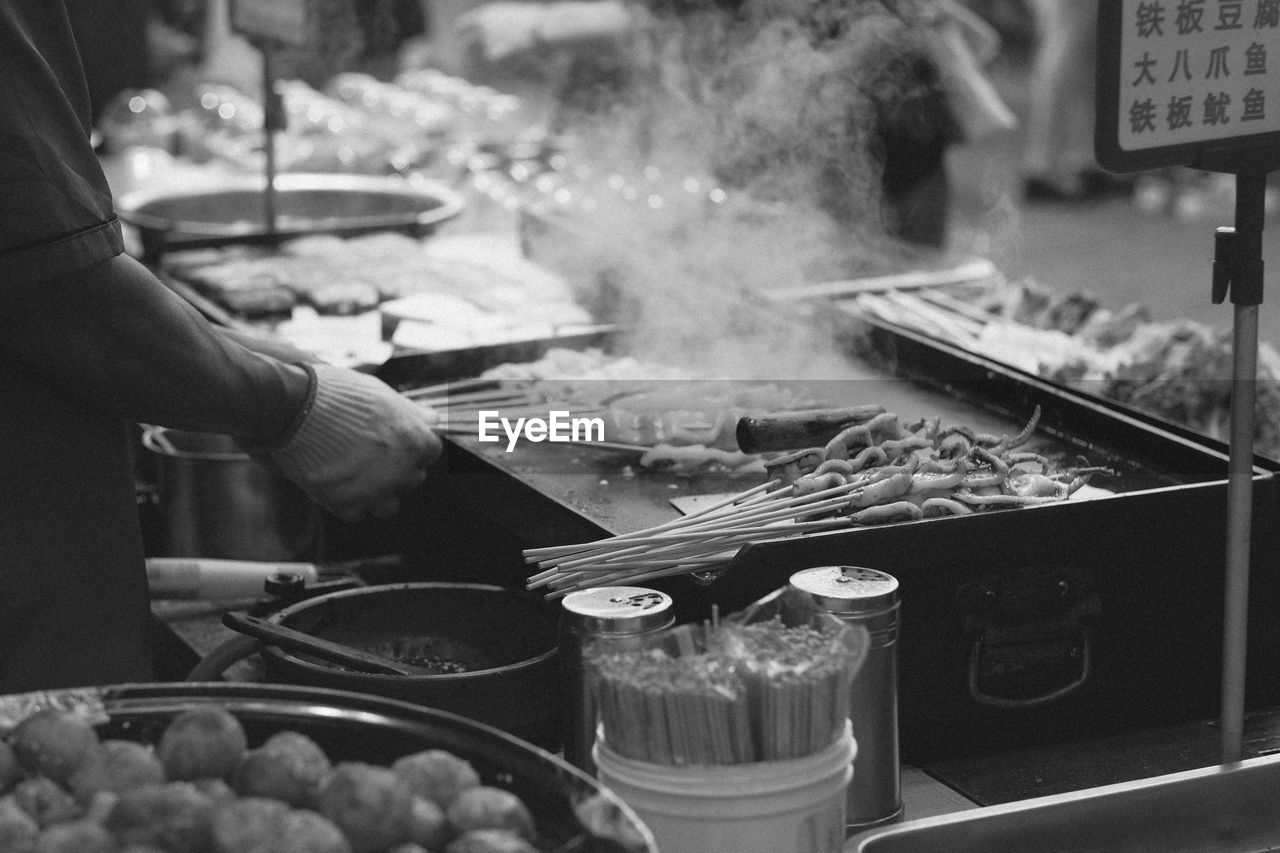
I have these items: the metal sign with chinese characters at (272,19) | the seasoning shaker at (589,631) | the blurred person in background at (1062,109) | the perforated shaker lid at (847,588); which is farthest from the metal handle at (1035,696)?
the blurred person in background at (1062,109)

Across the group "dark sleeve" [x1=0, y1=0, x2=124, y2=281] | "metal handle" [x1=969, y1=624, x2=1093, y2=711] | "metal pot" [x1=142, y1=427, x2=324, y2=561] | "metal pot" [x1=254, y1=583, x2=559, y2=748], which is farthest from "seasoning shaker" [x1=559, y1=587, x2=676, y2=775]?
"metal pot" [x1=142, y1=427, x2=324, y2=561]

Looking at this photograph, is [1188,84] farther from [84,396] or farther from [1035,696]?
[84,396]

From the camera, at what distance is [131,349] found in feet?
7.52

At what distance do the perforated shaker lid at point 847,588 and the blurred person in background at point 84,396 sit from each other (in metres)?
1.02

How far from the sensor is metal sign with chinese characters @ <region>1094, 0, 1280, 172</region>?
1813mm

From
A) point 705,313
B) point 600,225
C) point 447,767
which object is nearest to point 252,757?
point 447,767

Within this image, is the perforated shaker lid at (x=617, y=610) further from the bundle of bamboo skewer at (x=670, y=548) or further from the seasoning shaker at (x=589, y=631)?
the bundle of bamboo skewer at (x=670, y=548)

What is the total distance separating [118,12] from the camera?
8.25 metres

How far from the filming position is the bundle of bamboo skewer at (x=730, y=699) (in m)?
1.54

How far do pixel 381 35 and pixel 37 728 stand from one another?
794cm

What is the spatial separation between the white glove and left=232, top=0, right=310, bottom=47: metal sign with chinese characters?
2.25 meters

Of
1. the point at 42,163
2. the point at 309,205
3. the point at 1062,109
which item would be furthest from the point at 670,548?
the point at 1062,109

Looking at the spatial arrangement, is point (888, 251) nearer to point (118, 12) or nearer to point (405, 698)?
point (405, 698)

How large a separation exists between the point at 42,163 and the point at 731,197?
282cm
